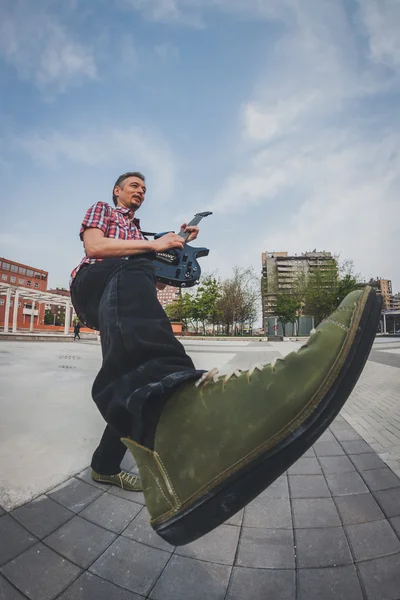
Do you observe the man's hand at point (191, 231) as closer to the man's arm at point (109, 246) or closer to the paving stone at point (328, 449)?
the man's arm at point (109, 246)

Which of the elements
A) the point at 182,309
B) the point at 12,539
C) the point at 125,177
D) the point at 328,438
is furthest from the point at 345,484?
the point at 182,309

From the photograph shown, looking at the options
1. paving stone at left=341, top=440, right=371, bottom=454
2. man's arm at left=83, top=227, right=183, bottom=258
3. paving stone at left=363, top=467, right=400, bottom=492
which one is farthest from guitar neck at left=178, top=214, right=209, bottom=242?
paving stone at left=341, top=440, right=371, bottom=454

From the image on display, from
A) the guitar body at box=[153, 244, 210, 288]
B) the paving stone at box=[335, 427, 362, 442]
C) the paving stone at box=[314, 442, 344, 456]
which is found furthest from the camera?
the paving stone at box=[335, 427, 362, 442]

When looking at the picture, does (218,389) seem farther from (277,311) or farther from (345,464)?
(277,311)

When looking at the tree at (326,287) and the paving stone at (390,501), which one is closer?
the paving stone at (390,501)

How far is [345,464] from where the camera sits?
1803mm

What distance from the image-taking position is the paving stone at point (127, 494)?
4.51ft

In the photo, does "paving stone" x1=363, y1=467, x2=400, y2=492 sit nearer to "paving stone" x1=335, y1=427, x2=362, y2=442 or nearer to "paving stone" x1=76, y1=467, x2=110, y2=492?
"paving stone" x1=335, y1=427, x2=362, y2=442

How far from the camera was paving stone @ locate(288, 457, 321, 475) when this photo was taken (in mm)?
1707

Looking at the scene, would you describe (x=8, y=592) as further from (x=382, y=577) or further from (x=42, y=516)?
(x=382, y=577)

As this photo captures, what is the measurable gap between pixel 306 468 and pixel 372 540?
2.36ft

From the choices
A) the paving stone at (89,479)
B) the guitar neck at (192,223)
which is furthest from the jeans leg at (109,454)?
the guitar neck at (192,223)

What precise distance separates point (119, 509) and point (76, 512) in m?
0.18

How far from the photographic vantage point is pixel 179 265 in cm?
136
